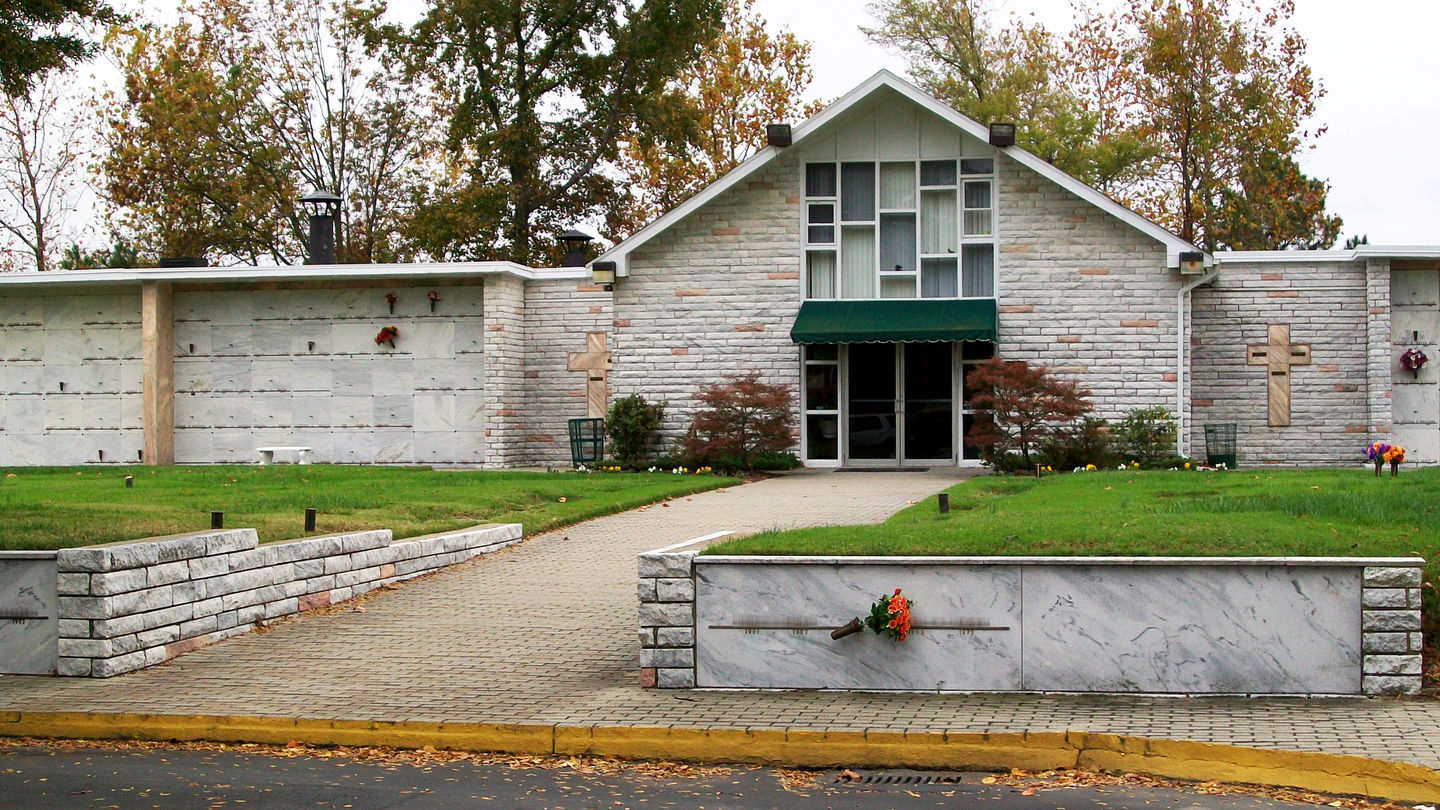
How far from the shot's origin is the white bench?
2767 cm

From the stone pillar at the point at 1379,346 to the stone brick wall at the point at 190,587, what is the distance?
18.0m

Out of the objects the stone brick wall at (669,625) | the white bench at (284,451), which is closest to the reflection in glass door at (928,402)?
the white bench at (284,451)

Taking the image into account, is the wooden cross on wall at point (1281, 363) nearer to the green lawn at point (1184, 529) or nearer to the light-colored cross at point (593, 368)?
the green lawn at point (1184, 529)

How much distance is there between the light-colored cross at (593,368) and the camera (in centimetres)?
2709

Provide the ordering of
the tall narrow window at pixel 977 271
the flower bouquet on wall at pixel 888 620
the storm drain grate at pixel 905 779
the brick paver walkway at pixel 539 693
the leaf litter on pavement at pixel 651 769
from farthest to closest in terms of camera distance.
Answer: the tall narrow window at pixel 977 271 → the flower bouquet on wall at pixel 888 620 → the brick paver walkway at pixel 539 693 → the storm drain grate at pixel 905 779 → the leaf litter on pavement at pixel 651 769

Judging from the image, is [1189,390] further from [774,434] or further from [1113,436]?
[774,434]

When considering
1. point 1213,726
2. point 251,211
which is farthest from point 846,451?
point 251,211

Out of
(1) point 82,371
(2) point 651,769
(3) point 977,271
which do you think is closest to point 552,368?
(3) point 977,271

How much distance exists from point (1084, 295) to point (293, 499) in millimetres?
14545

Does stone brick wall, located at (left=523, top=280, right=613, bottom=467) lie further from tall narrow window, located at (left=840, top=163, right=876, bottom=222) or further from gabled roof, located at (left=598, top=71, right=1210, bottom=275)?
tall narrow window, located at (left=840, top=163, right=876, bottom=222)

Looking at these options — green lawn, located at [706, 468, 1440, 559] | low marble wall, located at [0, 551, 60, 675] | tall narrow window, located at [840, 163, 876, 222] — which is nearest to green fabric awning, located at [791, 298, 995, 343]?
tall narrow window, located at [840, 163, 876, 222]

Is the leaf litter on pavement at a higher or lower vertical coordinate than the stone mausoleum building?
lower

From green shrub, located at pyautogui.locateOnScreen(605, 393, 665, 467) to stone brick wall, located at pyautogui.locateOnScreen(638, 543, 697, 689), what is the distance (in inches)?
645

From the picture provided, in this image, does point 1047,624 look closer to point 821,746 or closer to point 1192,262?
point 821,746
